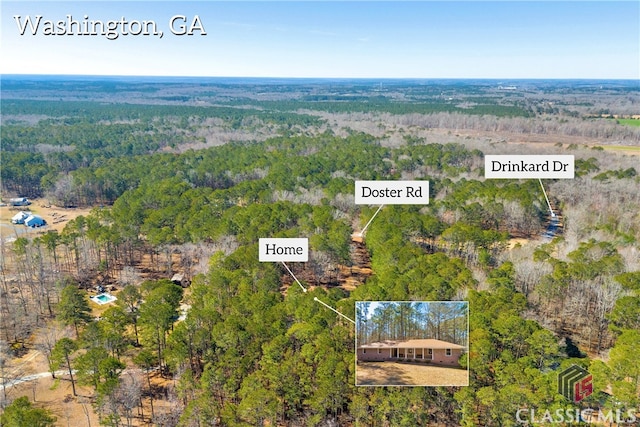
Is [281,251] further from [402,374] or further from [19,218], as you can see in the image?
[19,218]

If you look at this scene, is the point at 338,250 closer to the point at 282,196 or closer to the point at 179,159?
the point at 282,196

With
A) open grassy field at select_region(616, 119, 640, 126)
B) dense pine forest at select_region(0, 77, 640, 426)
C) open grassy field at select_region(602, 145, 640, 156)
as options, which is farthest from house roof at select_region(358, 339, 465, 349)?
open grassy field at select_region(616, 119, 640, 126)

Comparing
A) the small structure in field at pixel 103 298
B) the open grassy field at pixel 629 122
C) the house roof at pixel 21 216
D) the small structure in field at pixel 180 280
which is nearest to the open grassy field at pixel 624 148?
the open grassy field at pixel 629 122

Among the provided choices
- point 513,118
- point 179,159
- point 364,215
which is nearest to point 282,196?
point 364,215

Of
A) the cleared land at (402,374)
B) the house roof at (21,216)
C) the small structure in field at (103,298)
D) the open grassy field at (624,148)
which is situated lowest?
the small structure in field at (103,298)

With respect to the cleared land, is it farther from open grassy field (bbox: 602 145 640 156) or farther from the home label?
open grassy field (bbox: 602 145 640 156)

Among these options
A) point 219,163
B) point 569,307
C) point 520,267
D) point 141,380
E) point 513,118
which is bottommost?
point 141,380

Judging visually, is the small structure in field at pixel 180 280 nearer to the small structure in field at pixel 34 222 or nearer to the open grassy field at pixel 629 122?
the small structure in field at pixel 34 222
